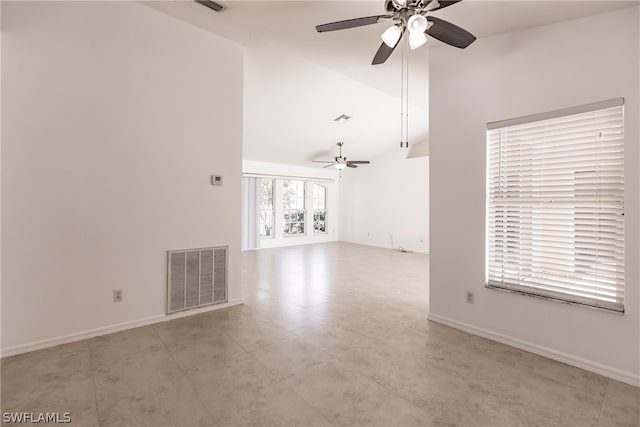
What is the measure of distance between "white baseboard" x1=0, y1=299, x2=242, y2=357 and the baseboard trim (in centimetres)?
263

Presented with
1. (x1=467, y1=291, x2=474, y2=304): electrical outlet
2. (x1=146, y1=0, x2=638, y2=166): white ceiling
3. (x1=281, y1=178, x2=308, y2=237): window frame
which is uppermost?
(x1=146, y1=0, x2=638, y2=166): white ceiling

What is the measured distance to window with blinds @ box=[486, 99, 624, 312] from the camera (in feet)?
7.50

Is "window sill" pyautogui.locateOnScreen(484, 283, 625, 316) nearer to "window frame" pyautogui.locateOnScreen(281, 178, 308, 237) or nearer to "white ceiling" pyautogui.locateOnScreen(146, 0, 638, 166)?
"white ceiling" pyautogui.locateOnScreen(146, 0, 638, 166)

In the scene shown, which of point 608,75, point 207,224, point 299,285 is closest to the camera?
point 608,75

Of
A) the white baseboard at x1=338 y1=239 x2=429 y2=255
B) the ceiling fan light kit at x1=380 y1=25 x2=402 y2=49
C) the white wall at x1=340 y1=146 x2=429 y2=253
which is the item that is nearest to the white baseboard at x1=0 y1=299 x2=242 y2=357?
the ceiling fan light kit at x1=380 y1=25 x2=402 y2=49

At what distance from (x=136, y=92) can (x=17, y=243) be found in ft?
5.54

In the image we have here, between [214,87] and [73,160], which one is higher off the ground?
[214,87]

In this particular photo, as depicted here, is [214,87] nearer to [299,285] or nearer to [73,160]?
[73,160]

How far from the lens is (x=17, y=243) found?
8.10ft

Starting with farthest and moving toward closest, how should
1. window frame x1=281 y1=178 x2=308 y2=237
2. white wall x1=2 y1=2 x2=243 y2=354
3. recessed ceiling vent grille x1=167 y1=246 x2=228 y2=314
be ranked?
window frame x1=281 y1=178 x2=308 y2=237 < recessed ceiling vent grille x1=167 y1=246 x2=228 y2=314 < white wall x1=2 y1=2 x2=243 y2=354

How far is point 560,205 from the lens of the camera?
2.51 meters

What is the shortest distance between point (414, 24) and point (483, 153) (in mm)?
1505

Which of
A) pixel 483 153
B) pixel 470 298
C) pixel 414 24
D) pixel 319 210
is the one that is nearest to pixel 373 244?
pixel 319 210

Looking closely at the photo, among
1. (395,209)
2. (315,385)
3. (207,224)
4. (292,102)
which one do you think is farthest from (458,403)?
(395,209)
